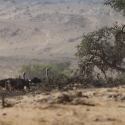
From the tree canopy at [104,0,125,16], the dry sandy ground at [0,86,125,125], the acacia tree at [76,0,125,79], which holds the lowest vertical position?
the dry sandy ground at [0,86,125,125]

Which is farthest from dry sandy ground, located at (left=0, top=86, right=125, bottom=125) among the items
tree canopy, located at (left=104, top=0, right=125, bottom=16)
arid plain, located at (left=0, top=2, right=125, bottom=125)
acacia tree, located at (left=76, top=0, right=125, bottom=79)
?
tree canopy, located at (left=104, top=0, right=125, bottom=16)

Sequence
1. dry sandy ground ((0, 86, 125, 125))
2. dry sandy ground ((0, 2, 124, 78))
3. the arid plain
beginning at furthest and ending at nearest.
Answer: dry sandy ground ((0, 2, 124, 78)), the arid plain, dry sandy ground ((0, 86, 125, 125))

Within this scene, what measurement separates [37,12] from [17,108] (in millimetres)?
84502

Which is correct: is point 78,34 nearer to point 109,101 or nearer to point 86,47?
point 86,47

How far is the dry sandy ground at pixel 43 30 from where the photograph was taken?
53844 millimetres

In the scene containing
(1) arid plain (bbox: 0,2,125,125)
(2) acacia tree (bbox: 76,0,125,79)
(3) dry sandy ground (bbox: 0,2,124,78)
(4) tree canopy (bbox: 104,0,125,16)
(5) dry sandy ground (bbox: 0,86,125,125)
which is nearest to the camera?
(5) dry sandy ground (bbox: 0,86,125,125)

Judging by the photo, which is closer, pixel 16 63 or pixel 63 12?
pixel 16 63

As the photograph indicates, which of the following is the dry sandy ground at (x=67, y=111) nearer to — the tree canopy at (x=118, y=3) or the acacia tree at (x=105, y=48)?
the acacia tree at (x=105, y=48)

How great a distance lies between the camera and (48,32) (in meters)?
70.6

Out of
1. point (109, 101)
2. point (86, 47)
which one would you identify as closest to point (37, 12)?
point (86, 47)

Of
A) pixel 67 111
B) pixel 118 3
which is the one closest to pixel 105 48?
pixel 118 3

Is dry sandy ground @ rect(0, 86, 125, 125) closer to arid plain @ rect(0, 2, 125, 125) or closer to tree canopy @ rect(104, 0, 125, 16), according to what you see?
arid plain @ rect(0, 2, 125, 125)

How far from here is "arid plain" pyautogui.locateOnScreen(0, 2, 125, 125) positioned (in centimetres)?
541

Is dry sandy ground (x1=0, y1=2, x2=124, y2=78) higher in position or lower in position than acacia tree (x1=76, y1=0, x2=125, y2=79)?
higher
